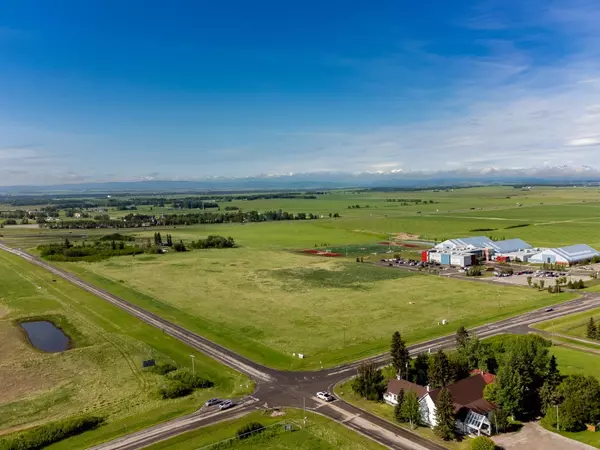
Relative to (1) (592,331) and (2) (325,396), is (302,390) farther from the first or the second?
(1) (592,331)

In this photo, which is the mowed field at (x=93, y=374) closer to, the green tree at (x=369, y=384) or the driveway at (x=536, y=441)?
the green tree at (x=369, y=384)

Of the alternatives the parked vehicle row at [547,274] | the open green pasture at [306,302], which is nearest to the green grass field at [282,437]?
the open green pasture at [306,302]

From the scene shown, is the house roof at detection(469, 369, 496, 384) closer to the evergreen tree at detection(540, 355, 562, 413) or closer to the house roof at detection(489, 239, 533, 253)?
the evergreen tree at detection(540, 355, 562, 413)

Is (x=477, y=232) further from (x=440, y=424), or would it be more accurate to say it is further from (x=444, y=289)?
(x=440, y=424)

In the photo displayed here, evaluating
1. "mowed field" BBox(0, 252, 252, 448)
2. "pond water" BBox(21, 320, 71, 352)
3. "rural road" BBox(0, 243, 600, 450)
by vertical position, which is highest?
"rural road" BBox(0, 243, 600, 450)

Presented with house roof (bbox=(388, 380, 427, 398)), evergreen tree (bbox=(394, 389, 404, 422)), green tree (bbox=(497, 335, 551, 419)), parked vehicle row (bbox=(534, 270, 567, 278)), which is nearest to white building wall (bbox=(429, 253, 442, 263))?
parked vehicle row (bbox=(534, 270, 567, 278))

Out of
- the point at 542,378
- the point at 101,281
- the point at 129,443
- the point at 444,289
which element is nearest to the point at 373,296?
the point at 444,289
